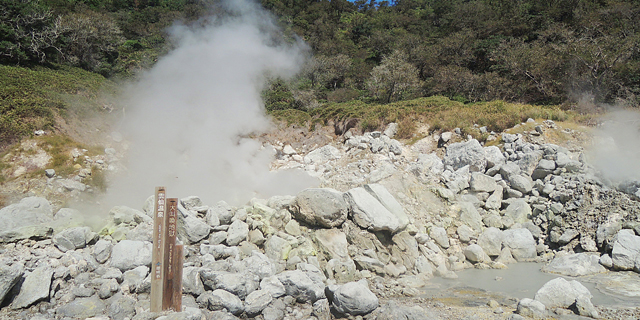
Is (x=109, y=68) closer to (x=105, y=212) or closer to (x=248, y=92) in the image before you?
(x=248, y=92)

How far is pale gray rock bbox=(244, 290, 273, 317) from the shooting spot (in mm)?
5000

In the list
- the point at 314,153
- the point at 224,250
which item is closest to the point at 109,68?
the point at 314,153

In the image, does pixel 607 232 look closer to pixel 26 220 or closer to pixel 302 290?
pixel 302 290

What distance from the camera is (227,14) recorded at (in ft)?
54.7

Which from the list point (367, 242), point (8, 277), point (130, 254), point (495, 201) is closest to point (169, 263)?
point (130, 254)

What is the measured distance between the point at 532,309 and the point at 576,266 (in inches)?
117

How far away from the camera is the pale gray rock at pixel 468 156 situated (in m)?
11.8

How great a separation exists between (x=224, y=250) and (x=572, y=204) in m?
8.50

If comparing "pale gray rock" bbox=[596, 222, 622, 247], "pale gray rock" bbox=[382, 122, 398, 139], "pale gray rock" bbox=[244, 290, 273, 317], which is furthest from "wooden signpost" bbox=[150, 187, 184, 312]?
"pale gray rock" bbox=[382, 122, 398, 139]

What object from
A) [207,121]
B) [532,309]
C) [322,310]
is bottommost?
[532,309]

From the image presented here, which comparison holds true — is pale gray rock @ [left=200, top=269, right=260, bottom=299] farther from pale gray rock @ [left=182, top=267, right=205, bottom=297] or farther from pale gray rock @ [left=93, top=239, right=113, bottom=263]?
pale gray rock @ [left=93, top=239, right=113, bottom=263]

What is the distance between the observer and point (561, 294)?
5.17 metres

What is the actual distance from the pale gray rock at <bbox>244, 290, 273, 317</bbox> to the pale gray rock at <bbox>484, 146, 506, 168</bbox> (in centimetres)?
922

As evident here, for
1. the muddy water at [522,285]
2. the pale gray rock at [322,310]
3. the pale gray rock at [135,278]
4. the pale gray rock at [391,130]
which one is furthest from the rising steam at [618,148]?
the pale gray rock at [135,278]
